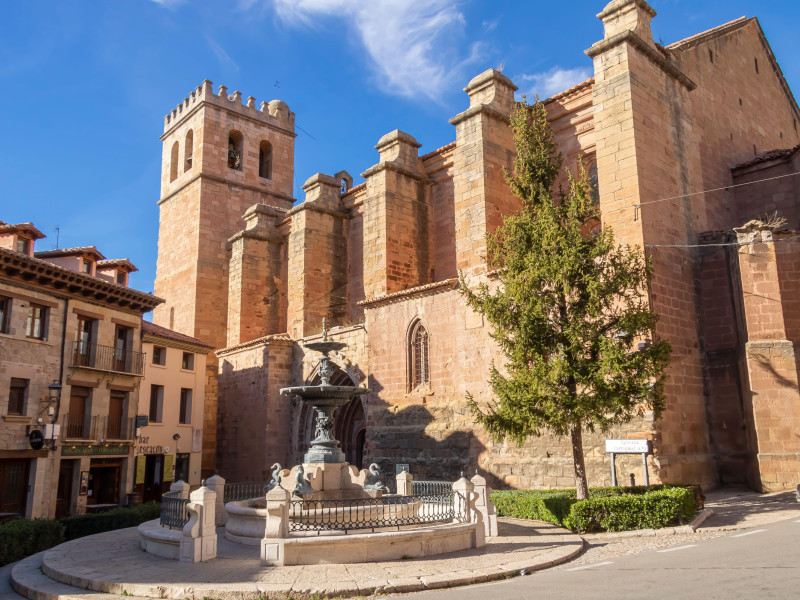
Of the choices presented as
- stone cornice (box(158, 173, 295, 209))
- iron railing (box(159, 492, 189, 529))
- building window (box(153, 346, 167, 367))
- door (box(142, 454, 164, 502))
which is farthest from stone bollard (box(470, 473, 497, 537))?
stone cornice (box(158, 173, 295, 209))

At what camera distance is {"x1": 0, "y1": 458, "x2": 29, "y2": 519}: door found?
17.2m

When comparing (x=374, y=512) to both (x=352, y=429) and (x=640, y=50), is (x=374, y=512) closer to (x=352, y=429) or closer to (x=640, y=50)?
(x=640, y=50)

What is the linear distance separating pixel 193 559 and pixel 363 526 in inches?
92.6

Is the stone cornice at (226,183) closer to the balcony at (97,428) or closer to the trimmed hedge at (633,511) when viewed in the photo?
the balcony at (97,428)

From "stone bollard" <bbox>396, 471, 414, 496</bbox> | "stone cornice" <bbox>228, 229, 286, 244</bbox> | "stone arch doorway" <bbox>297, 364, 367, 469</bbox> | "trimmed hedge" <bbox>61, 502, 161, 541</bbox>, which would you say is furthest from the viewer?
"stone cornice" <bbox>228, 229, 286, 244</bbox>

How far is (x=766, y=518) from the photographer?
38.6 feet

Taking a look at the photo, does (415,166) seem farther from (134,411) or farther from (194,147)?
(194,147)

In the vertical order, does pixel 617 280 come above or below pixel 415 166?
below

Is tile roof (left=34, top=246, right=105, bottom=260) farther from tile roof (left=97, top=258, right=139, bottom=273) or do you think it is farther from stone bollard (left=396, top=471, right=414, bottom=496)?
stone bollard (left=396, top=471, right=414, bottom=496)

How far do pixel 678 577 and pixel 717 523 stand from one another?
17.0 feet

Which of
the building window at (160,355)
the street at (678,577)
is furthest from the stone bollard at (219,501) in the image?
the building window at (160,355)

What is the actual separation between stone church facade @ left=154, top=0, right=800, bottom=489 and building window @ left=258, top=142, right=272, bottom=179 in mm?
6174

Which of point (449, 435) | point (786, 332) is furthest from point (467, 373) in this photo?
point (786, 332)

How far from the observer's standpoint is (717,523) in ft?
38.4
